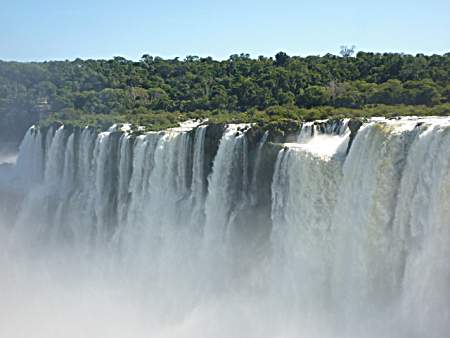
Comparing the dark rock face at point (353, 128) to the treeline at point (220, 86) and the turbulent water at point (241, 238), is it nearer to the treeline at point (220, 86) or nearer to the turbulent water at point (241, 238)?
the turbulent water at point (241, 238)

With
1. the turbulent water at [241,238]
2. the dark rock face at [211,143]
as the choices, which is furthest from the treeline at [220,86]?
the turbulent water at [241,238]

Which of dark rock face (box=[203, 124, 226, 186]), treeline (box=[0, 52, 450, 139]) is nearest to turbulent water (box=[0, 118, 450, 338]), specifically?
dark rock face (box=[203, 124, 226, 186])

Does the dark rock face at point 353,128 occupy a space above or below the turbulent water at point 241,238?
above

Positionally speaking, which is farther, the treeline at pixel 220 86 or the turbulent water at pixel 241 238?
the treeline at pixel 220 86

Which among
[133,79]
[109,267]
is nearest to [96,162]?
[109,267]

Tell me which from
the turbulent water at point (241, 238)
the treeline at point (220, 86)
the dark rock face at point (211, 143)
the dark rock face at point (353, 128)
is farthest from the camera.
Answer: the treeline at point (220, 86)

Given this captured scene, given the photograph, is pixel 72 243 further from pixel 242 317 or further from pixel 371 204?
pixel 371 204

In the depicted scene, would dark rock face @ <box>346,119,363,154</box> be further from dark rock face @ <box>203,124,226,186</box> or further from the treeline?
dark rock face @ <box>203,124,226,186</box>
